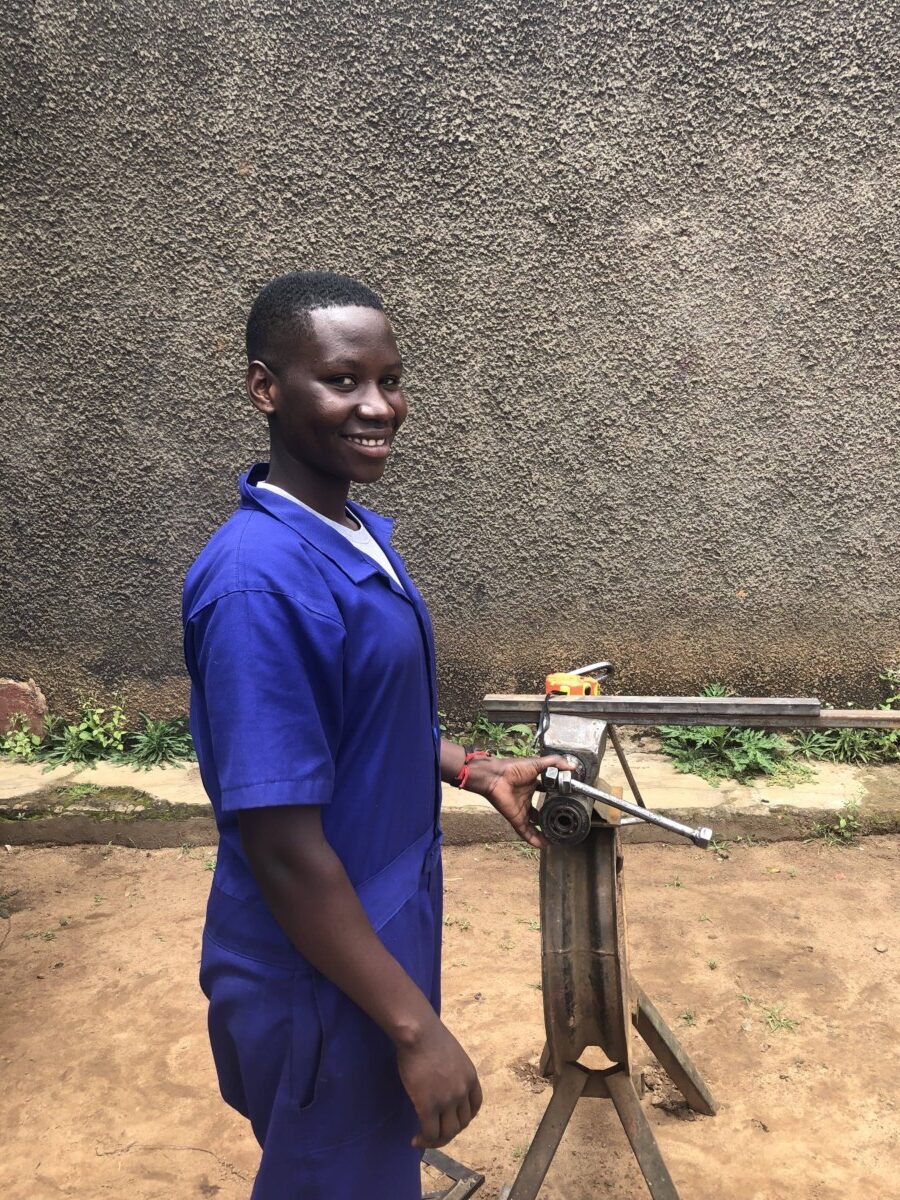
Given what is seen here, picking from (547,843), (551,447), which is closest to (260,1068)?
(547,843)

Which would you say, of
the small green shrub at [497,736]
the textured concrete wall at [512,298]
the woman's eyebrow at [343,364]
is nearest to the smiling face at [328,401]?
the woman's eyebrow at [343,364]

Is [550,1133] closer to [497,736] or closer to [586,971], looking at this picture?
[586,971]

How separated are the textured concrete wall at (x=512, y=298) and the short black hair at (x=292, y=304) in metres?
2.76

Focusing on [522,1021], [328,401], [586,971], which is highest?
[328,401]

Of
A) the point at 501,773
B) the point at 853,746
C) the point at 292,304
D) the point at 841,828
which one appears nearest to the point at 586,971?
the point at 501,773

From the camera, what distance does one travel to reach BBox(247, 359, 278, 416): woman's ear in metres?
1.29

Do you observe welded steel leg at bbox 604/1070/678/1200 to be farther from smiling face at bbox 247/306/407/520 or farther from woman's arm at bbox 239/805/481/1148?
smiling face at bbox 247/306/407/520

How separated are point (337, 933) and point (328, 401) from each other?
26.8 inches

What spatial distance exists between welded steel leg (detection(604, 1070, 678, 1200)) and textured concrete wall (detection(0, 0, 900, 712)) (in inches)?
94.8

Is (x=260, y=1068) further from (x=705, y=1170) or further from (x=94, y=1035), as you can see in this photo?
(x=94, y=1035)

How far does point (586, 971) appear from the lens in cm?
189

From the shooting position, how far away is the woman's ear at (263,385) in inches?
50.7

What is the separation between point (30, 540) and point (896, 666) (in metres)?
4.01

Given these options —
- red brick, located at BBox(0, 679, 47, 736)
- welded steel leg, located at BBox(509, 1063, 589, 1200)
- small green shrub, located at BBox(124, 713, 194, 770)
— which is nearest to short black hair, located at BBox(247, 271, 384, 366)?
welded steel leg, located at BBox(509, 1063, 589, 1200)
